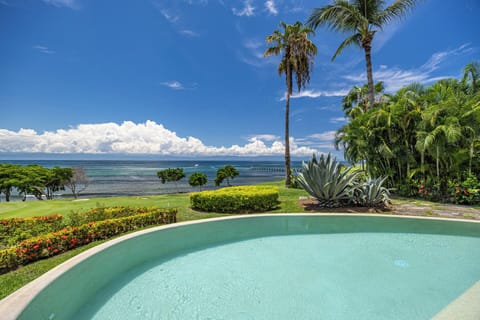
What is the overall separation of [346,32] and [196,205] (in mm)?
12729

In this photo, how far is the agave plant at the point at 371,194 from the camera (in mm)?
7375

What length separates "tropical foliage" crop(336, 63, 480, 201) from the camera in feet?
27.1

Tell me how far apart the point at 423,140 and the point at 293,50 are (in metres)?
8.91

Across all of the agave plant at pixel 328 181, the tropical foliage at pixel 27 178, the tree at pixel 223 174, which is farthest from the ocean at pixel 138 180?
the agave plant at pixel 328 181

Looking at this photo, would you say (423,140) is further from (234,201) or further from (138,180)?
(138,180)

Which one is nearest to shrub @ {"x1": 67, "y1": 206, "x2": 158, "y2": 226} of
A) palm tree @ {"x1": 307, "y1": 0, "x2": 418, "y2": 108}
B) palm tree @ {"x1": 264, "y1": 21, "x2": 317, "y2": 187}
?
palm tree @ {"x1": 264, "y1": 21, "x2": 317, "y2": 187}

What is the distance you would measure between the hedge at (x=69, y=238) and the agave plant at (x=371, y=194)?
654 cm

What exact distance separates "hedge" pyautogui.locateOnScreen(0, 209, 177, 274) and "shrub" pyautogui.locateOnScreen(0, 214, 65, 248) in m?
0.94

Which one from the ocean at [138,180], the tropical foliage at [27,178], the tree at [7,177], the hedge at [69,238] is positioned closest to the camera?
the hedge at [69,238]

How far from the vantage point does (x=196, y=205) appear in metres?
7.97

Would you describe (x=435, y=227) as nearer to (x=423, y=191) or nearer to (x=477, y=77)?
(x=423, y=191)

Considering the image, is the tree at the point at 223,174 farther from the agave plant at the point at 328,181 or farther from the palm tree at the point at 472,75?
the palm tree at the point at 472,75

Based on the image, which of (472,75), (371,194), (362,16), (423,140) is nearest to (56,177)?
(371,194)

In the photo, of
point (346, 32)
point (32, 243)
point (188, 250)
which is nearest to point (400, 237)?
point (188, 250)
